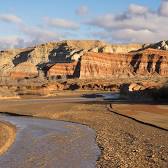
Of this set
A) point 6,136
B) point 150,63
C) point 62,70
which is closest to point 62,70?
point 62,70

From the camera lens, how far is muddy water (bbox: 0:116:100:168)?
19594 mm

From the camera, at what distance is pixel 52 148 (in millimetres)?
23766

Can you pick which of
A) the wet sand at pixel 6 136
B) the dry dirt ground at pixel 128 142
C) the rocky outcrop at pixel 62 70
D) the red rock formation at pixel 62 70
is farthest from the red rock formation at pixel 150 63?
the wet sand at pixel 6 136

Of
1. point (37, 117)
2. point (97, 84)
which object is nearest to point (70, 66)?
point (97, 84)

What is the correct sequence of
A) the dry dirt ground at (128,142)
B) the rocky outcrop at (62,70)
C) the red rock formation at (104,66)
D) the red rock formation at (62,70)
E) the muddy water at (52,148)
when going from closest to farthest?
the dry dirt ground at (128,142), the muddy water at (52,148), the red rock formation at (104,66), the rocky outcrop at (62,70), the red rock formation at (62,70)

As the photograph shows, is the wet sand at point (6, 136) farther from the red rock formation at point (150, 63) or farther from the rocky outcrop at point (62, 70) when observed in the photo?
the rocky outcrop at point (62, 70)

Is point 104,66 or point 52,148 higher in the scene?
point 104,66

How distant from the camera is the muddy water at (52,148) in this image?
19.6 m

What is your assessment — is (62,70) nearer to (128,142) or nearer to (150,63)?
(150,63)

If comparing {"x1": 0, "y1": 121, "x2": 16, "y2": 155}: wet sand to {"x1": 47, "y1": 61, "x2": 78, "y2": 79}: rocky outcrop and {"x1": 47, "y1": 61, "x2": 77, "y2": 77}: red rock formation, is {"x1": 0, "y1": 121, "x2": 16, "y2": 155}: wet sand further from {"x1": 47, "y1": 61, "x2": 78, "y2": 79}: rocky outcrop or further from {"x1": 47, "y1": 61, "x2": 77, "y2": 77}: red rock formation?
{"x1": 47, "y1": 61, "x2": 77, "y2": 77}: red rock formation

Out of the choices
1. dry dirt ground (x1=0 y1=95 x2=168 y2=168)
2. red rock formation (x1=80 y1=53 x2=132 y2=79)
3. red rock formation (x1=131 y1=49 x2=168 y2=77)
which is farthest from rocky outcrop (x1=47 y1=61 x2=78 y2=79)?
dry dirt ground (x1=0 y1=95 x2=168 y2=168)

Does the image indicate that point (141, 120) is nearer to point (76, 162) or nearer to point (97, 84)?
point (76, 162)

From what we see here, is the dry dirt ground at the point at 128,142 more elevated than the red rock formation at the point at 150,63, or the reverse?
the red rock formation at the point at 150,63

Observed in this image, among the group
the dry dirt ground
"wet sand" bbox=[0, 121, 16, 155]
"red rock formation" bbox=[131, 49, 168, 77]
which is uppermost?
"red rock formation" bbox=[131, 49, 168, 77]
